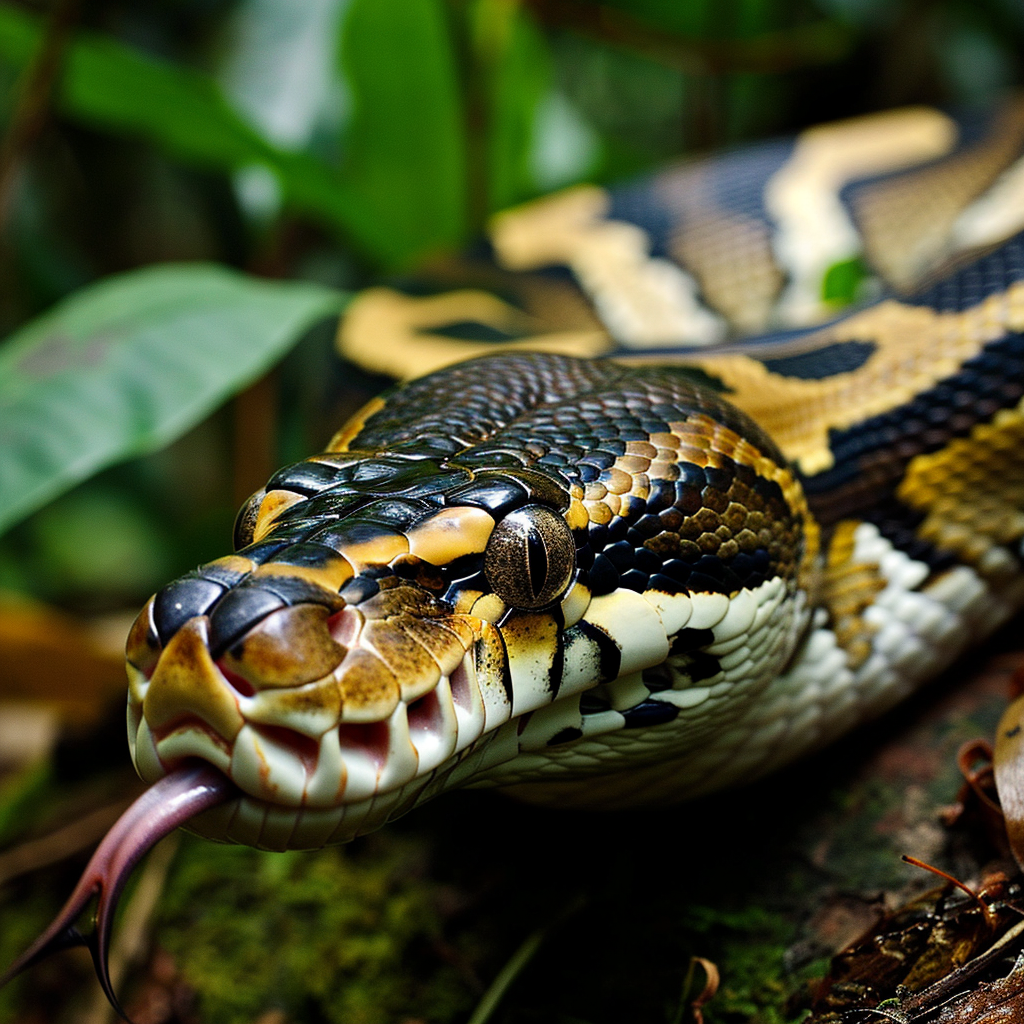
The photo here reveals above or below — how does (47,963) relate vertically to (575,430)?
below

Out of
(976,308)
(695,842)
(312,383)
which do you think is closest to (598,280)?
(312,383)

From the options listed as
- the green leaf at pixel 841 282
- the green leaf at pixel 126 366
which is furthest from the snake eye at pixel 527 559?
the green leaf at pixel 841 282

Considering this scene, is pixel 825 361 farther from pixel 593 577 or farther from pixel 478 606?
pixel 478 606

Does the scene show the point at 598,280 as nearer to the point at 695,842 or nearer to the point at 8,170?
the point at 8,170

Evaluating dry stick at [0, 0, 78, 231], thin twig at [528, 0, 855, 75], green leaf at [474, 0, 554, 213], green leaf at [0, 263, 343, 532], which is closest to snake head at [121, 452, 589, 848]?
green leaf at [0, 263, 343, 532]

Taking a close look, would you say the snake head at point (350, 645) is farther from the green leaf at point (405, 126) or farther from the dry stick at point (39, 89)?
the green leaf at point (405, 126)

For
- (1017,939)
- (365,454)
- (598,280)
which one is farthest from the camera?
(598,280)

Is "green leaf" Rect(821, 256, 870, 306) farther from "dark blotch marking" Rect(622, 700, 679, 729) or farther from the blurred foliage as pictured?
"dark blotch marking" Rect(622, 700, 679, 729)

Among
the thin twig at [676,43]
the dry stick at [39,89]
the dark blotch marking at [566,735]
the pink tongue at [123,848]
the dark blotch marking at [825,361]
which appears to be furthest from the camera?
the thin twig at [676,43]
